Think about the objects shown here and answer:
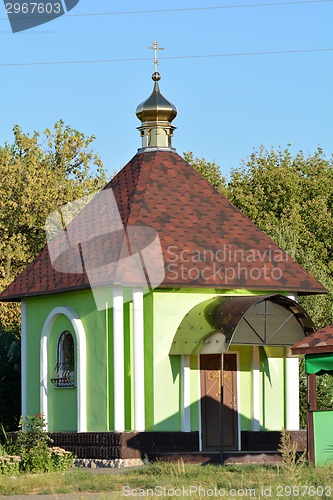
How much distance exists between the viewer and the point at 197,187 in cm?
2447

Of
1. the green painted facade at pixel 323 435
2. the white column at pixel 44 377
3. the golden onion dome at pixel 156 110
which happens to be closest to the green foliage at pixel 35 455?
the white column at pixel 44 377

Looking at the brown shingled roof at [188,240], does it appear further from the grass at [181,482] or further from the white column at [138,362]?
the grass at [181,482]

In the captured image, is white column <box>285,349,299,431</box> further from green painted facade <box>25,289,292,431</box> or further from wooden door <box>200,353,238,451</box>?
wooden door <box>200,353,238,451</box>

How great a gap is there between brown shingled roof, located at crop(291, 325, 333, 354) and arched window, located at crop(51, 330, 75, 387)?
19.9ft

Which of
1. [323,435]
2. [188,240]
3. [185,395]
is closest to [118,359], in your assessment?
[185,395]

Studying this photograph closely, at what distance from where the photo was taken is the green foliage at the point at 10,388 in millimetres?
27547

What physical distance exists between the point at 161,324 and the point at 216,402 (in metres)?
2.09

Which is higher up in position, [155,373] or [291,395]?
[155,373]

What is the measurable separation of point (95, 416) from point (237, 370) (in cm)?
317

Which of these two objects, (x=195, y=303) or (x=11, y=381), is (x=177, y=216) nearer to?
(x=195, y=303)

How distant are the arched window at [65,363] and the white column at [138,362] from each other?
208 cm

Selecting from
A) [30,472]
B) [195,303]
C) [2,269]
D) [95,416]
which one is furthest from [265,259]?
[2,269]

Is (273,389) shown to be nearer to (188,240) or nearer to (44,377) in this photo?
(188,240)

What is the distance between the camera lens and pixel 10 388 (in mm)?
27578
